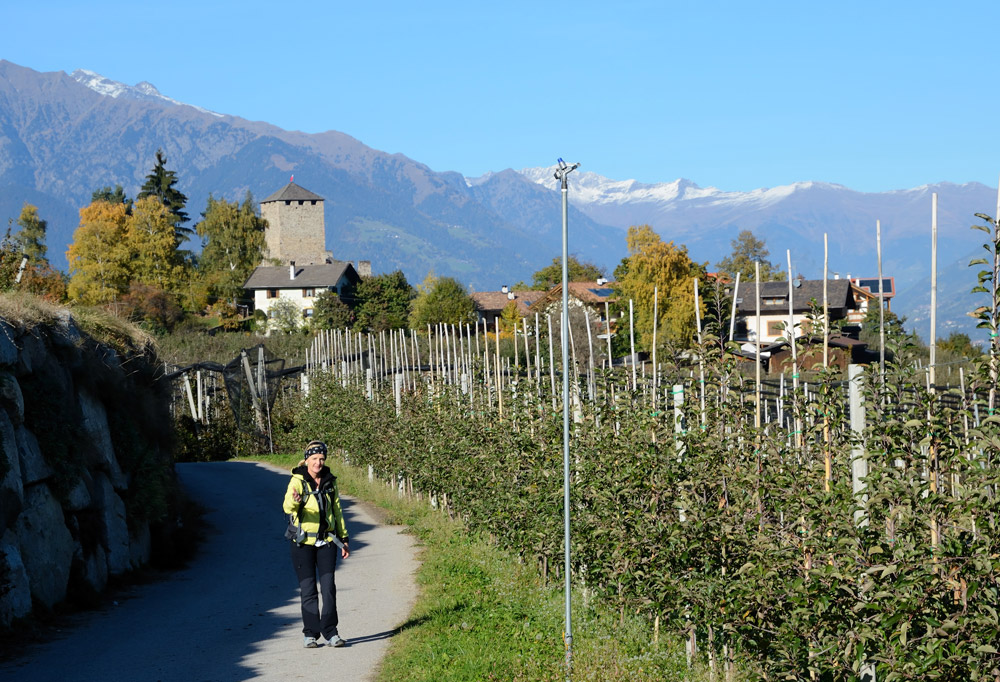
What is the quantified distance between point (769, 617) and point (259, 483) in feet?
63.1

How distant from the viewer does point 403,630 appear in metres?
9.95

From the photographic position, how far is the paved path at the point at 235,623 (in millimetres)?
8609

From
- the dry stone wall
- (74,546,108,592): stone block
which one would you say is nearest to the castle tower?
the dry stone wall

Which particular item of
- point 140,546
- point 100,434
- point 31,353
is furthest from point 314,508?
point 140,546

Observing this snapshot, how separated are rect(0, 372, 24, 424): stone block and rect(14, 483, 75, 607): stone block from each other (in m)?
0.72

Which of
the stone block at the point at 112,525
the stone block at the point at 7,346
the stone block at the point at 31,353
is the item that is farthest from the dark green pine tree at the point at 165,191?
the stone block at the point at 7,346

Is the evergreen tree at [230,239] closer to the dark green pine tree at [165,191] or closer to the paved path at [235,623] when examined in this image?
the dark green pine tree at [165,191]

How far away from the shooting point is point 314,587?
9.27 metres

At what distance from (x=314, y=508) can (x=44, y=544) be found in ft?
10.3

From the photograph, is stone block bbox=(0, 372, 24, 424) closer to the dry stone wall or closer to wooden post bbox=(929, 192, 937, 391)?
the dry stone wall

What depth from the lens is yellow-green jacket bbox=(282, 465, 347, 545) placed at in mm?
9281

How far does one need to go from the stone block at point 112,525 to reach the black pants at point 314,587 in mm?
4244

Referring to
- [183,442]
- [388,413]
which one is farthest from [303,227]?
[388,413]

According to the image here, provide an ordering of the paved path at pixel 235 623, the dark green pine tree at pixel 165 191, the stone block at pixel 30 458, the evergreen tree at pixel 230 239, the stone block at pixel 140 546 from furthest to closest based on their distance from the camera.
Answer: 1. the evergreen tree at pixel 230 239
2. the dark green pine tree at pixel 165 191
3. the stone block at pixel 140 546
4. the stone block at pixel 30 458
5. the paved path at pixel 235 623
